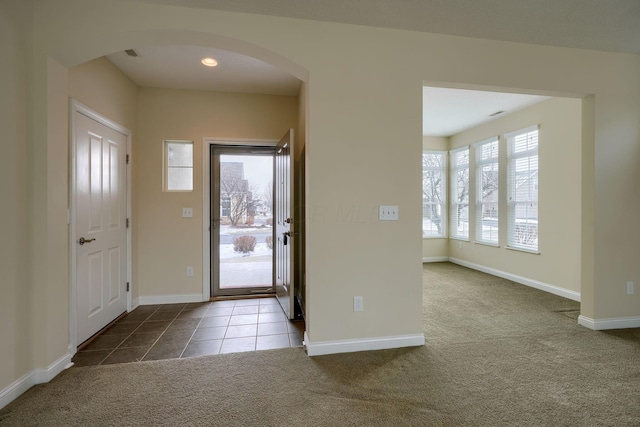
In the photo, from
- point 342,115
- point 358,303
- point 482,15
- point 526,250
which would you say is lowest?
point 358,303

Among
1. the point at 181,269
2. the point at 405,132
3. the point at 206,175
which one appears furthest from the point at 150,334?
the point at 405,132

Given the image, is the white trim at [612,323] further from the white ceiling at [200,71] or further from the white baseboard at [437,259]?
the white ceiling at [200,71]

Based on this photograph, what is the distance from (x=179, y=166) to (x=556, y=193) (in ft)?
16.6

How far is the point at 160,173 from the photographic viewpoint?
3.50 meters

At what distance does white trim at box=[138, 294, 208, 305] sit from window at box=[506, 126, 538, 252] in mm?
4853

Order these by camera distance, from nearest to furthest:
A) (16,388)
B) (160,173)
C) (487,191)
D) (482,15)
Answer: (16,388), (482,15), (160,173), (487,191)

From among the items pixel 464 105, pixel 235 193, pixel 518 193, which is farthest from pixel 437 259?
pixel 235 193

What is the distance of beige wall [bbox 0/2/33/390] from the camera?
1.70m

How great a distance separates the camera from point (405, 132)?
235 centimetres

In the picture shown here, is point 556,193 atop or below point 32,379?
atop

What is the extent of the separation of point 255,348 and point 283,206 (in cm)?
152

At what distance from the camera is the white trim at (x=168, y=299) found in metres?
3.49

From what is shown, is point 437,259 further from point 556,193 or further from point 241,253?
point 241,253

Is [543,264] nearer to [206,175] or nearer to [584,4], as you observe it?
[584,4]
